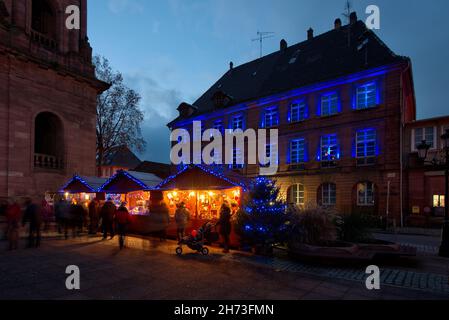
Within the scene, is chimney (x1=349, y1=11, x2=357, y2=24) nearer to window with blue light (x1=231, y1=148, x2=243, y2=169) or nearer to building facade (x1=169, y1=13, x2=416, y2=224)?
building facade (x1=169, y1=13, x2=416, y2=224)

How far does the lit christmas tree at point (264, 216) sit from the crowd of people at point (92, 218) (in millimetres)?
864

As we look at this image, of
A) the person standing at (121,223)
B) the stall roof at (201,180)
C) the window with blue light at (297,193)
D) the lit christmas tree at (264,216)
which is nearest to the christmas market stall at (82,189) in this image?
the stall roof at (201,180)

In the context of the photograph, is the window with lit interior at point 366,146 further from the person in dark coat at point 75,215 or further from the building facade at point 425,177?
the person in dark coat at point 75,215

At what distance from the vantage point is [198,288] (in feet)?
20.6

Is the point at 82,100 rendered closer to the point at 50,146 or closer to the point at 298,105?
the point at 50,146

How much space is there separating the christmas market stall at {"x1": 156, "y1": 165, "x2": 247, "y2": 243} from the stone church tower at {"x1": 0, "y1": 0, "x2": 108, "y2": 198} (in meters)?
9.67

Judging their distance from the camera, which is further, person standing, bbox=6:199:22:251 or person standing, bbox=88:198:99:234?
person standing, bbox=88:198:99:234

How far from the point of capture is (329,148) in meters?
23.2

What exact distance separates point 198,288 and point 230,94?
94.4 feet

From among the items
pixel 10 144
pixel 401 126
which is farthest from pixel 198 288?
pixel 401 126

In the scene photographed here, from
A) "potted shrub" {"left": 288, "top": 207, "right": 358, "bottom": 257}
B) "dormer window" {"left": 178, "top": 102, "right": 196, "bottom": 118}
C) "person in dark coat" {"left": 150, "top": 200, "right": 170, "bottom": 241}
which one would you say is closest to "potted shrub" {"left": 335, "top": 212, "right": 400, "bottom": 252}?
"potted shrub" {"left": 288, "top": 207, "right": 358, "bottom": 257}

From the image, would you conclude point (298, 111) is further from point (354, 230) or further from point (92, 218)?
point (92, 218)

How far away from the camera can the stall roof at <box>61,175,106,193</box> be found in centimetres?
1723

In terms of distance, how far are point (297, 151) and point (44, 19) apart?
22.5 m
